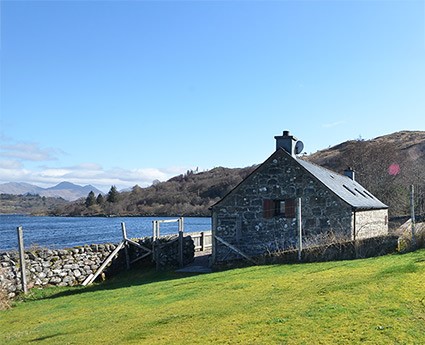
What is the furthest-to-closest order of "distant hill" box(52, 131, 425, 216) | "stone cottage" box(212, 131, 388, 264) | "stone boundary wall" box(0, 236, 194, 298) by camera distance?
"distant hill" box(52, 131, 425, 216), "stone cottage" box(212, 131, 388, 264), "stone boundary wall" box(0, 236, 194, 298)

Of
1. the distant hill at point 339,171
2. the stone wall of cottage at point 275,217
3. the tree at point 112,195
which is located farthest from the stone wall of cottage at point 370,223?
the tree at point 112,195

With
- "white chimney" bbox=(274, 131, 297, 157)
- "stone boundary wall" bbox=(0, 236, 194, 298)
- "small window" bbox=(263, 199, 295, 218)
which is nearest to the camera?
"stone boundary wall" bbox=(0, 236, 194, 298)

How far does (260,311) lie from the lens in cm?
924

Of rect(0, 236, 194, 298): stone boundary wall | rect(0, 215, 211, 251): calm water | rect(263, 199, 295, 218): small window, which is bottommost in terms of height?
rect(0, 215, 211, 251): calm water

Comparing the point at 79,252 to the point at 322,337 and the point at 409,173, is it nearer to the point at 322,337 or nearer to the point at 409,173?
the point at 322,337

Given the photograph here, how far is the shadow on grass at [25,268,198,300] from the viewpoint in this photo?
19766 millimetres

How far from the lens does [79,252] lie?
23094 mm

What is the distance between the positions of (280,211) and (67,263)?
35.3 feet

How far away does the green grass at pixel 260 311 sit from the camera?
7387 mm

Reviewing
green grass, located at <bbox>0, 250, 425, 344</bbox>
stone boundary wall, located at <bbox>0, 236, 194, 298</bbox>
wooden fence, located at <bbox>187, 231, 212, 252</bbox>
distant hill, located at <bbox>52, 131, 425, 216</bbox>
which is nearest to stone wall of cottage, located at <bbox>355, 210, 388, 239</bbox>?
green grass, located at <bbox>0, 250, 425, 344</bbox>

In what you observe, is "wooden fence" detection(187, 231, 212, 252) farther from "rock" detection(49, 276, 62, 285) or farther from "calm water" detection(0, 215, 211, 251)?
"calm water" detection(0, 215, 211, 251)

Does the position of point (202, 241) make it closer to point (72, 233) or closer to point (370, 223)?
point (370, 223)

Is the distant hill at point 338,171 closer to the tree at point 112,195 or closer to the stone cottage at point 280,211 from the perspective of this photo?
the tree at point 112,195

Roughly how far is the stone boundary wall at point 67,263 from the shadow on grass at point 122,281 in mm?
670
